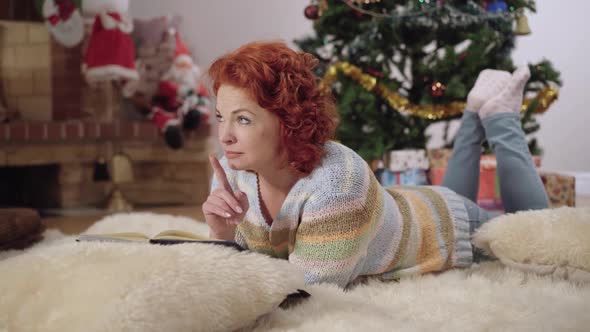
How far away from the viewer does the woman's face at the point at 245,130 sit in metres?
1.04

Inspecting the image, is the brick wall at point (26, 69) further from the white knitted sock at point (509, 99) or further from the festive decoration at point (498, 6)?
Answer: the white knitted sock at point (509, 99)

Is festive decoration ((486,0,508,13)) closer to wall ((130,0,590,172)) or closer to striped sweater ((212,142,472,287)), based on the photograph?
wall ((130,0,590,172))

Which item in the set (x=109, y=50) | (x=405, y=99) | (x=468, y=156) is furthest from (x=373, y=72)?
(x=109, y=50)

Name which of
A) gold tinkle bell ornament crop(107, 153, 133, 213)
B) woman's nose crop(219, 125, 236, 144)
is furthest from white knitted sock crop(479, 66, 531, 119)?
gold tinkle bell ornament crop(107, 153, 133, 213)

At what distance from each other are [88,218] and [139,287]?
8.40ft

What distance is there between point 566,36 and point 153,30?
2319 mm

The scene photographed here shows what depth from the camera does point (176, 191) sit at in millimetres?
3711

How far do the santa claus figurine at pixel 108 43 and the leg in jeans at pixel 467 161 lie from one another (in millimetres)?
2103

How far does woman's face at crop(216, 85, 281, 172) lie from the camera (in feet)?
3.43

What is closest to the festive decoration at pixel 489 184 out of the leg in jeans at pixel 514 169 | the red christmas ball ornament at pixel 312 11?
the leg in jeans at pixel 514 169

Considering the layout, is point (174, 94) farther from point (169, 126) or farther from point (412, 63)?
point (412, 63)

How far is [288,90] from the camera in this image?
104cm

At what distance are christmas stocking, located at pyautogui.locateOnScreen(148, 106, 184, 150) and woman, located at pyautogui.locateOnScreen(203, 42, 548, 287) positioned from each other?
227cm

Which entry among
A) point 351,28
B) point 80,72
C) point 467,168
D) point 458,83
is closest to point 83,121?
point 80,72
